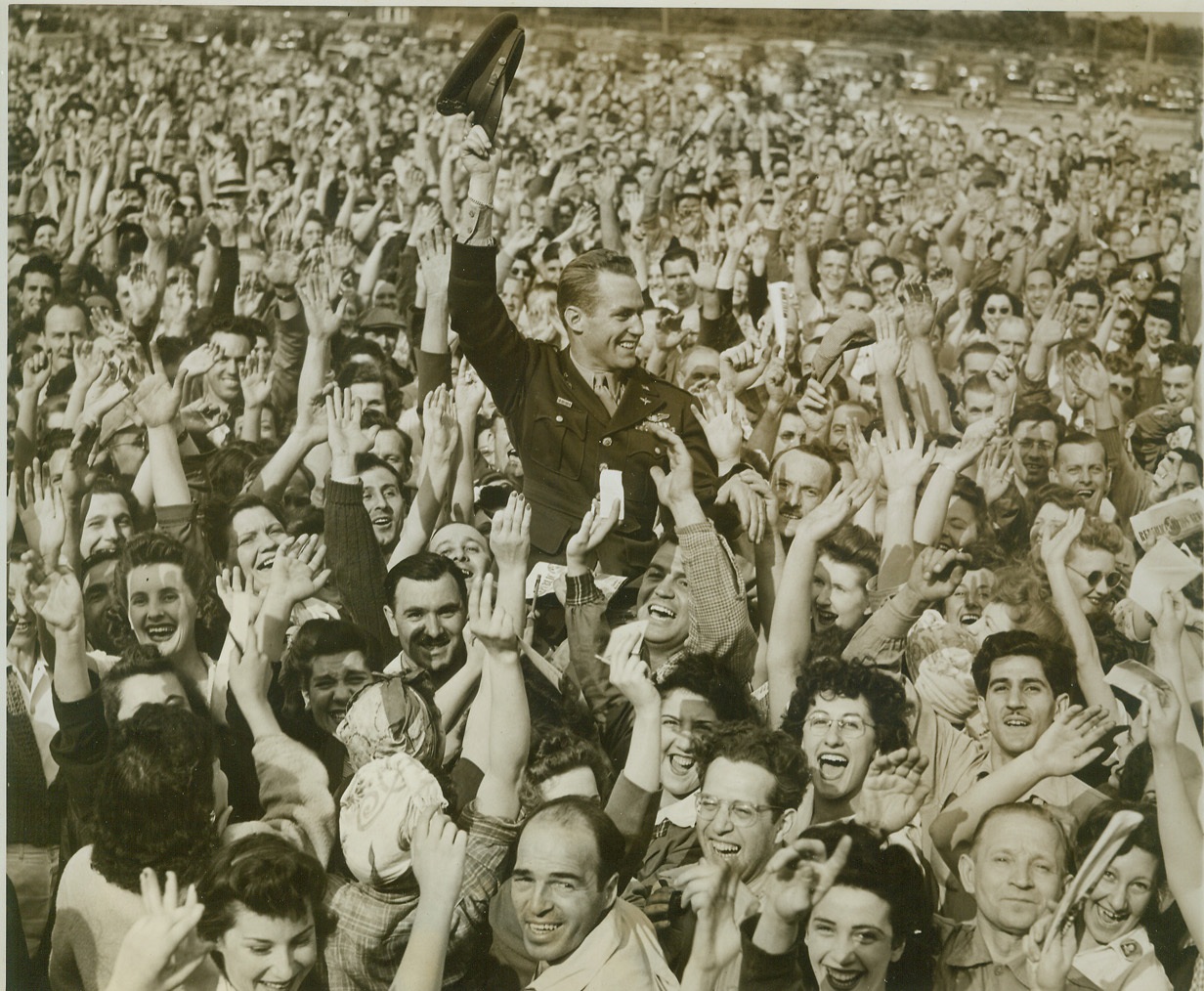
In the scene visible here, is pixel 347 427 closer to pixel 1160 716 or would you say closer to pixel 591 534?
pixel 591 534

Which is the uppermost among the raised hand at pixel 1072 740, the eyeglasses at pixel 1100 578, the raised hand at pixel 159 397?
the raised hand at pixel 159 397

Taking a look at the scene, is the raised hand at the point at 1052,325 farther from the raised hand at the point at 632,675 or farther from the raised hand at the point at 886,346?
the raised hand at the point at 632,675

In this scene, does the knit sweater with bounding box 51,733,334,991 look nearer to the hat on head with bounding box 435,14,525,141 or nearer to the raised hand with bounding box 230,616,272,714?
the raised hand with bounding box 230,616,272,714

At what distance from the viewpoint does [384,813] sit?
4172 mm

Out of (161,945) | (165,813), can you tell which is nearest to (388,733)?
(165,813)

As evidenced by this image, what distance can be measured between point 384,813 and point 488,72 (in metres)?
2.62

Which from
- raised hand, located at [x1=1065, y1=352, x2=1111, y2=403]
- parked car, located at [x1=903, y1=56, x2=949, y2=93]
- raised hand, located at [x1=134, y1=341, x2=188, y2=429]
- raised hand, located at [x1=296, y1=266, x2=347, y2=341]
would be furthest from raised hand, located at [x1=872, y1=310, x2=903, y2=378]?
raised hand, located at [x1=134, y1=341, x2=188, y2=429]

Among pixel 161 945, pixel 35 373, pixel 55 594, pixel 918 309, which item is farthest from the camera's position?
pixel 918 309

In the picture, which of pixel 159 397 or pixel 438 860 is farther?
pixel 159 397

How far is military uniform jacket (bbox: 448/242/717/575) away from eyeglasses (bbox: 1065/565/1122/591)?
1336mm

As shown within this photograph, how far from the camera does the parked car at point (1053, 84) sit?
463cm

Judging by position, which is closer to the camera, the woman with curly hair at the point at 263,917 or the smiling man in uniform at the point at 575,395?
the woman with curly hair at the point at 263,917

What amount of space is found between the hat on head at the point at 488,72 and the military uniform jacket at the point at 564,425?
0.55 m

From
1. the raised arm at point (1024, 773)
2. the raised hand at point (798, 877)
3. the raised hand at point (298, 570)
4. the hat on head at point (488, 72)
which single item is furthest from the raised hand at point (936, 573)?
the hat on head at point (488, 72)
